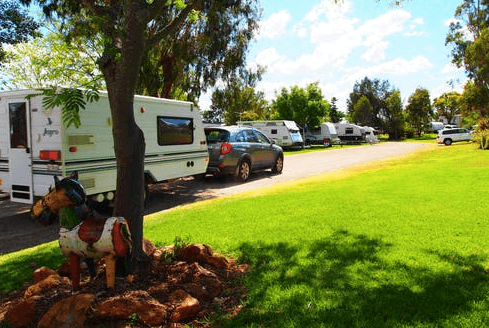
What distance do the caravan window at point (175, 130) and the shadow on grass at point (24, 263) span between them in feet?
14.0

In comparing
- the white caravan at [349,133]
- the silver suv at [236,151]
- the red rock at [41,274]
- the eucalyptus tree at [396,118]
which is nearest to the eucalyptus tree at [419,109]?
the eucalyptus tree at [396,118]

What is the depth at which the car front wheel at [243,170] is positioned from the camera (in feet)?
43.5

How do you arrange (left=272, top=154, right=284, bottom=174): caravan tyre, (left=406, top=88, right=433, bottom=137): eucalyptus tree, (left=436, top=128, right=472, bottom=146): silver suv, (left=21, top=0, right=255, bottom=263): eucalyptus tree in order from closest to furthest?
1. (left=21, top=0, right=255, bottom=263): eucalyptus tree
2. (left=272, top=154, right=284, bottom=174): caravan tyre
3. (left=436, top=128, right=472, bottom=146): silver suv
4. (left=406, top=88, right=433, bottom=137): eucalyptus tree

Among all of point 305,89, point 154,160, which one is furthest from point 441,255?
point 305,89

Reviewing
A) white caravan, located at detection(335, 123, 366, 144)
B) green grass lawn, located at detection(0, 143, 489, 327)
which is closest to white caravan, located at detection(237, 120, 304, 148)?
white caravan, located at detection(335, 123, 366, 144)

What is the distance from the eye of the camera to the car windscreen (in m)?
13.1

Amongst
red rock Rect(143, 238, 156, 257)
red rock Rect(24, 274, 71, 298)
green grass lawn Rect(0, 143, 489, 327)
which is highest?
red rock Rect(143, 238, 156, 257)

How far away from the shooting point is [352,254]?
473cm

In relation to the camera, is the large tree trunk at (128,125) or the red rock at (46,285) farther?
the large tree trunk at (128,125)

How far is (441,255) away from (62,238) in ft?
12.7

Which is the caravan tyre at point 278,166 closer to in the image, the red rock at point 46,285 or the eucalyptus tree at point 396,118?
the red rock at point 46,285

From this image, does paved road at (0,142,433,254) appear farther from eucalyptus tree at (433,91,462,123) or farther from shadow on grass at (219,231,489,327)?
eucalyptus tree at (433,91,462,123)

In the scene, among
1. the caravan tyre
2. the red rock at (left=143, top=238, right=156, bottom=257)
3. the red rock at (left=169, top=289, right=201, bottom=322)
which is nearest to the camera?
the red rock at (left=169, top=289, right=201, bottom=322)

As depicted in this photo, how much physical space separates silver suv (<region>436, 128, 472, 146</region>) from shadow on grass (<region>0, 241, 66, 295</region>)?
137 ft
